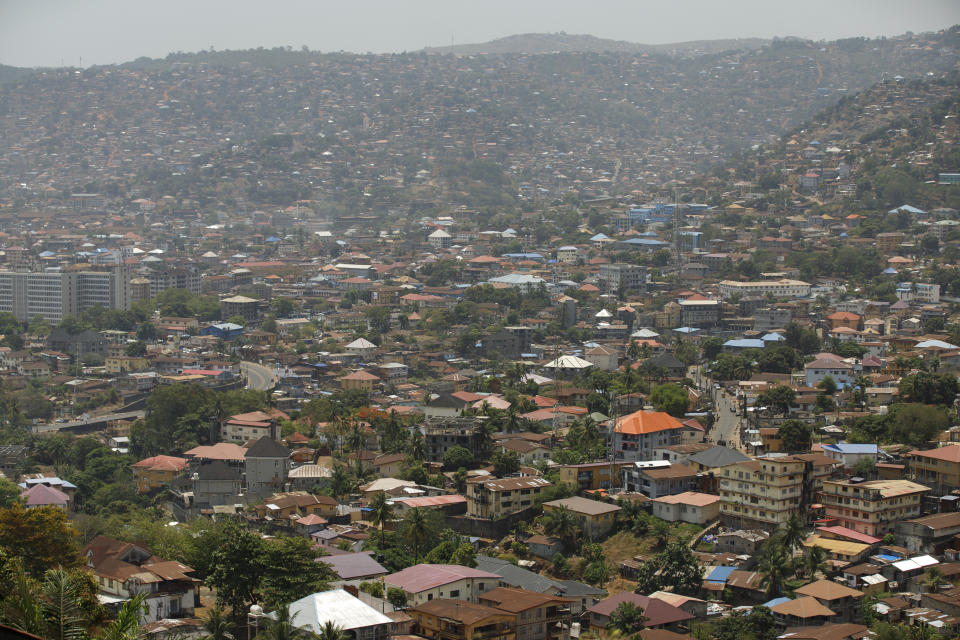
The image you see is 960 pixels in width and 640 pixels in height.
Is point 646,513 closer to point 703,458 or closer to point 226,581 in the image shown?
point 703,458

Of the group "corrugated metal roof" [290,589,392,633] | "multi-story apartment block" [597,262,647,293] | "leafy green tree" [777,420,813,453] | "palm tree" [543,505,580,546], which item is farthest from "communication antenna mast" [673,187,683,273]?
"corrugated metal roof" [290,589,392,633]

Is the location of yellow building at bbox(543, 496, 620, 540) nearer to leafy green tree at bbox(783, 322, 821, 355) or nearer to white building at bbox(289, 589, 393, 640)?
white building at bbox(289, 589, 393, 640)

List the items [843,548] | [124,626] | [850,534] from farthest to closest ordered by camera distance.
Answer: [850,534] → [843,548] → [124,626]

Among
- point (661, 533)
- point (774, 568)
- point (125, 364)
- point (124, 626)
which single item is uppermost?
point (124, 626)

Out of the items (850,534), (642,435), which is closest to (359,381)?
Answer: (642,435)

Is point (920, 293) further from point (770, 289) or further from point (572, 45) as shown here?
point (572, 45)

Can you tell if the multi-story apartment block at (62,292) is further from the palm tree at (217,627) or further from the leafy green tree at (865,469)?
Result: the leafy green tree at (865,469)
